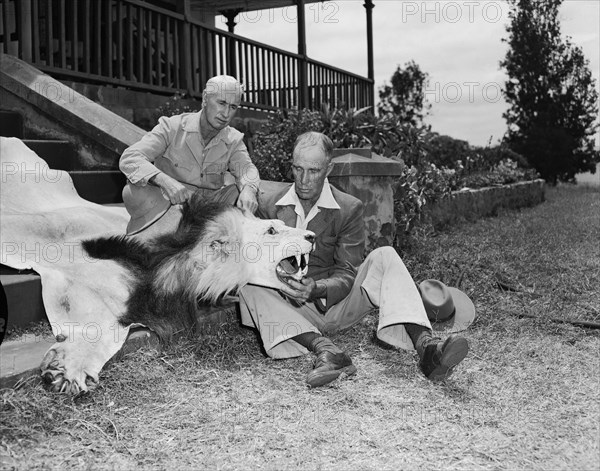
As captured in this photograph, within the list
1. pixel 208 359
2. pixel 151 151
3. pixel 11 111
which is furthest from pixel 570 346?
pixel 11 111

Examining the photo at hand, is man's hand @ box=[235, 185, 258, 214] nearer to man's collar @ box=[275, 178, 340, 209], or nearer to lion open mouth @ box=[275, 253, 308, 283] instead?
man's collar @ box=[275, 178, 340, 209]

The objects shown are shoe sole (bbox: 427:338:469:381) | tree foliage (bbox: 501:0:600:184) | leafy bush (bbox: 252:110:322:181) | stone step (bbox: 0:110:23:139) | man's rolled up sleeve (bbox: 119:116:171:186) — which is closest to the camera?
shoe sole (bbox: 427:338:469:381)

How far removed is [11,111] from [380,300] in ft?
12.4

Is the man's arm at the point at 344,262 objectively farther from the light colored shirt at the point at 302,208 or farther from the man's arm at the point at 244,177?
the man's arm at the point at 244,177

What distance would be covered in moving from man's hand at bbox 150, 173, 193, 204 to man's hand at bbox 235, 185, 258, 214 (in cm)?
26

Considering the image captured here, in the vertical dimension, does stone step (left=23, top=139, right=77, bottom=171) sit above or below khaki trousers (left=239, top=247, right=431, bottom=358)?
above

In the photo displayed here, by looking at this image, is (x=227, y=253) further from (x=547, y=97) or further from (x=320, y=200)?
(x=547, y=97)

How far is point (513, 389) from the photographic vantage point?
3074 mm

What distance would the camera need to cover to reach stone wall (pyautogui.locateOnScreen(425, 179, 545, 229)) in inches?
344

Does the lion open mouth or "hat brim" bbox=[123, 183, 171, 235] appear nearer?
the lion open mouth

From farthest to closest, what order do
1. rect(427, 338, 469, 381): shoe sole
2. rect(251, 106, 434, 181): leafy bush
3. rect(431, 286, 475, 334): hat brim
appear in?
rect(251, 106, 434, 181): leafy bush, rect(431, 286, 475, 334): hat brim, rect(427, 338, 469, 381): shoe sole

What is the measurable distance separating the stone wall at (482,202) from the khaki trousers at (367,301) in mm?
4396

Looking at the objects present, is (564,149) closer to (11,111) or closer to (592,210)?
(592,210)

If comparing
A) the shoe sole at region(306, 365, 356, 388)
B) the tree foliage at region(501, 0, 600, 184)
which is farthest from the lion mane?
the tree foliage at region(501, 0, 600, 184)
